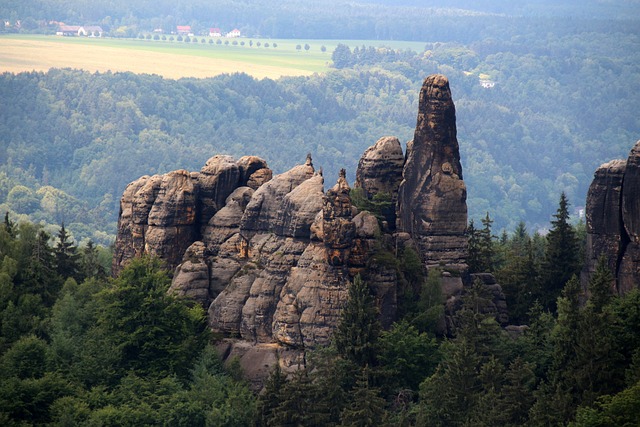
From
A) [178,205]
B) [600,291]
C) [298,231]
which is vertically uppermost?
[178,205]

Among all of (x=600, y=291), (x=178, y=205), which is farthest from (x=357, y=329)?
(x=178, y=205)

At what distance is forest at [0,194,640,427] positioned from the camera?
77688 mm

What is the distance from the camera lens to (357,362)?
83000 mm

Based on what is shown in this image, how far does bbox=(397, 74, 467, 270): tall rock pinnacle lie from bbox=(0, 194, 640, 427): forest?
1848 mm

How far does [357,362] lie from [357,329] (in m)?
1.72

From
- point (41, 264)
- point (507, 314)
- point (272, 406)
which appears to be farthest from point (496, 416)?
point (41, 264)

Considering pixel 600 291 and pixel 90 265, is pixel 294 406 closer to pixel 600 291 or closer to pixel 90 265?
pixel 600 291

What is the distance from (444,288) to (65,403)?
2043 centimetres

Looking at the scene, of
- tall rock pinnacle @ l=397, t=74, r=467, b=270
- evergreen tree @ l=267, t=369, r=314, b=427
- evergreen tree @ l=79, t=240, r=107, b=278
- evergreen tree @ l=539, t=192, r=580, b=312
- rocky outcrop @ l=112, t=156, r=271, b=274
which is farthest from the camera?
evergreen tree @ l=79, t=240, r=107, b=278

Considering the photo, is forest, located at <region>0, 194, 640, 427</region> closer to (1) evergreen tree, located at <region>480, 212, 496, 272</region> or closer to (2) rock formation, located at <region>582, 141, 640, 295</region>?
(1) evergreen tree, located at <region>480, 212, 496, 272</region>

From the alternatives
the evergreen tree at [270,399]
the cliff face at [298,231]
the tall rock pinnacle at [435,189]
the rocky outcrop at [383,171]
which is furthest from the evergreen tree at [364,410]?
the rocky outcrop at [383,171]

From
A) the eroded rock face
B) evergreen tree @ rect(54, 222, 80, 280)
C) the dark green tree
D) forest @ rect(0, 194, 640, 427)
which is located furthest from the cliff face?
evergreen tree @ rect(54, 222, 80, 280)

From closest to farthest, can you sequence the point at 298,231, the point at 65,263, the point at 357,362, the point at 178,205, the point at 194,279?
the point at 357,362 → the point at 298,231 → the point at 194,279 → the point at 178,205 → the point at 65,263

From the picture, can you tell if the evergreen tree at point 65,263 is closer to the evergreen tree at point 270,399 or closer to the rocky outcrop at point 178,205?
the rocky outcrop at point 178,205
